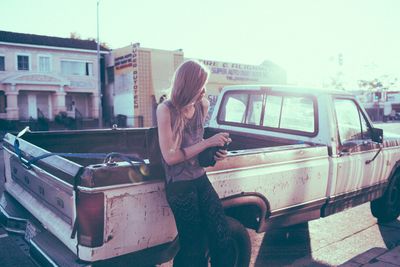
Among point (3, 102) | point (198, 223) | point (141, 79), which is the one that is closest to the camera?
point (198, 223)

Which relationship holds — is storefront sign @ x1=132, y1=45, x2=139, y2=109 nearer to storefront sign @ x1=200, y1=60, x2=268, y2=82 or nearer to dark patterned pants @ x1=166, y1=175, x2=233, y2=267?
storefront sign @ x1=200, y1=60, x2=268, y2=82

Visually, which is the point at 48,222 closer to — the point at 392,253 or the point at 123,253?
the point at 123,253

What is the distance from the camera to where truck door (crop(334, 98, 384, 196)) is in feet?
13.7

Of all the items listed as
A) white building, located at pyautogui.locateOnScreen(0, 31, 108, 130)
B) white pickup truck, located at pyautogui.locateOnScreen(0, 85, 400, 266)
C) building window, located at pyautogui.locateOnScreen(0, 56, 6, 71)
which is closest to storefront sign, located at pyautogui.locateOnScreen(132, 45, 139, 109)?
white building, located at pyautogui.locateOnScreen(0, 31, 108, 130)

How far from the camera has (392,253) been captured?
4.16 meters

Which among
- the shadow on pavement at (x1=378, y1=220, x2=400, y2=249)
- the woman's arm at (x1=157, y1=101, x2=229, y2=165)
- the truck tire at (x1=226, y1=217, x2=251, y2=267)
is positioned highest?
the woman's arm at (x1=157, y1=101, x2=229, y2=165)

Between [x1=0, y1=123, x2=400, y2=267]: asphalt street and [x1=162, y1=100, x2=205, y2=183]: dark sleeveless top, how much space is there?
5.77ft

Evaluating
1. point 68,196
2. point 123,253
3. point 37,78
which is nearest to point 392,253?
point 123,253

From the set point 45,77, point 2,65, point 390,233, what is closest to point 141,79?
point 45,77

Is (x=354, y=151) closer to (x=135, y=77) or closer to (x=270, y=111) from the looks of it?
(x=270, y=111)

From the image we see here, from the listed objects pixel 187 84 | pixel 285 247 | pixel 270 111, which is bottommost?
pixel 285 247

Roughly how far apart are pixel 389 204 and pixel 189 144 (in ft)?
13.2

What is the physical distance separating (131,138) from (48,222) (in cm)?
207

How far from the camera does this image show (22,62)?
28734mm
